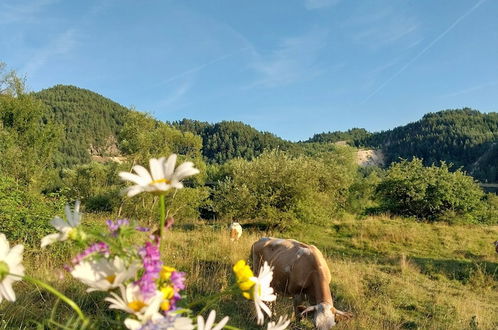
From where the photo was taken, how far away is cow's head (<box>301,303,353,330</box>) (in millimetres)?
5537

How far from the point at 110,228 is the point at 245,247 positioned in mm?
9329

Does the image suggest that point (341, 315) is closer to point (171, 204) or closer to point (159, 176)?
point (159, 176)

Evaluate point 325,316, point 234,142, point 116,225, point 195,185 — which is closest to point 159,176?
point 116,225

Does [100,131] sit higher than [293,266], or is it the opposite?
[100,131]

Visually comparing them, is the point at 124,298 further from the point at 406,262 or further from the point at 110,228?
the point at 406,262

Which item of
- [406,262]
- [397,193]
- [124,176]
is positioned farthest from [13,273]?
[397,193]

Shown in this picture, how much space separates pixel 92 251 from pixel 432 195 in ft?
83.9

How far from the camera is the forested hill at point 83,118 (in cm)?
12400

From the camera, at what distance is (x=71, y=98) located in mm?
159750

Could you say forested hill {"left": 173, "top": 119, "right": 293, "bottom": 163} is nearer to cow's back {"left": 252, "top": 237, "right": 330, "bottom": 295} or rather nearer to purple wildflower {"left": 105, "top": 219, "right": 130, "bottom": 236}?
cow's back {"left": 252, "top": 237, "right": 330, "bottom": 295}

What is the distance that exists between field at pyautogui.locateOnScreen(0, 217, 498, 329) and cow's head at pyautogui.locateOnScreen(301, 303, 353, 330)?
0.64 ft

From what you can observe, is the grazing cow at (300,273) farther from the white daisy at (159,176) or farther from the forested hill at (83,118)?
the forested hill at (83,118)

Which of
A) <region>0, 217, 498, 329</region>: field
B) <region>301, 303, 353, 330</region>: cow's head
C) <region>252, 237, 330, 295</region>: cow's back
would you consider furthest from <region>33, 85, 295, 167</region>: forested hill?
<region>301, 303, 353, 330</region>: cow's head

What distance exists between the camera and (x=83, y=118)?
149500 millimetres
